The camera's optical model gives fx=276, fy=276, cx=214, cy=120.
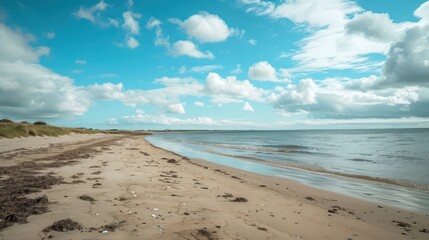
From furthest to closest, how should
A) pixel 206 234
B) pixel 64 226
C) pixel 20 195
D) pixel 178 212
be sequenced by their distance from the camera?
pixel 20 195 → pixel 178 212 → pixel 206 234 → pixel 64 226

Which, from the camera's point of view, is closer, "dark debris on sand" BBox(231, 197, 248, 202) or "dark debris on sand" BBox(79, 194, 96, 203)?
"dark debris on sand" BBox(79, 194, 96, 203)

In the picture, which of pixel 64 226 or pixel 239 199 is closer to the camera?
pixel 64 226

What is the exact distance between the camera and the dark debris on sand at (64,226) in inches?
228

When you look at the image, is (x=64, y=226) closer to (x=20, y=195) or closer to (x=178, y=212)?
(x=178, y=212)

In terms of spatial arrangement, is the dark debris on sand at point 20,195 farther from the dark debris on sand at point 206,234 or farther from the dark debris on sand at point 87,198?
the dark debris on sand at point 206,234

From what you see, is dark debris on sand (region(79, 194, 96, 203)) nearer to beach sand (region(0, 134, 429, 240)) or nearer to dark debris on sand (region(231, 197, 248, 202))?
beach sand (region(0, 134, 429, 240))

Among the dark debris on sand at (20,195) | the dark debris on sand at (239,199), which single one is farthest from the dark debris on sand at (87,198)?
the dark debris on sand at (239,199)

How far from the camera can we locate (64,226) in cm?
591

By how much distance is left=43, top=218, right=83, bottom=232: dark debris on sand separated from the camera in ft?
19.0

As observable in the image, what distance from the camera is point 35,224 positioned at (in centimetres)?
603

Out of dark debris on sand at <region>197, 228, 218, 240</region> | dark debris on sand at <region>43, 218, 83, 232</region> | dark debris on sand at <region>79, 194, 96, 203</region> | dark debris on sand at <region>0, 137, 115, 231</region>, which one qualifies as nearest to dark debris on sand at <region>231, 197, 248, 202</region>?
dark debris on sand at <region>197, 228, 218, 240</region>

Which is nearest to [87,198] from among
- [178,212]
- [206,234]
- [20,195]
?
[20,195]

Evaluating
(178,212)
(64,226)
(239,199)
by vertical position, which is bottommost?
(239,199)

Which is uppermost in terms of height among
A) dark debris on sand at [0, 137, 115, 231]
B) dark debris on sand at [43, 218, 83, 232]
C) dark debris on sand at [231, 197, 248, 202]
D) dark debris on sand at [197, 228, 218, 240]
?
dark debris on sand at [0, 137, 115, 231]
